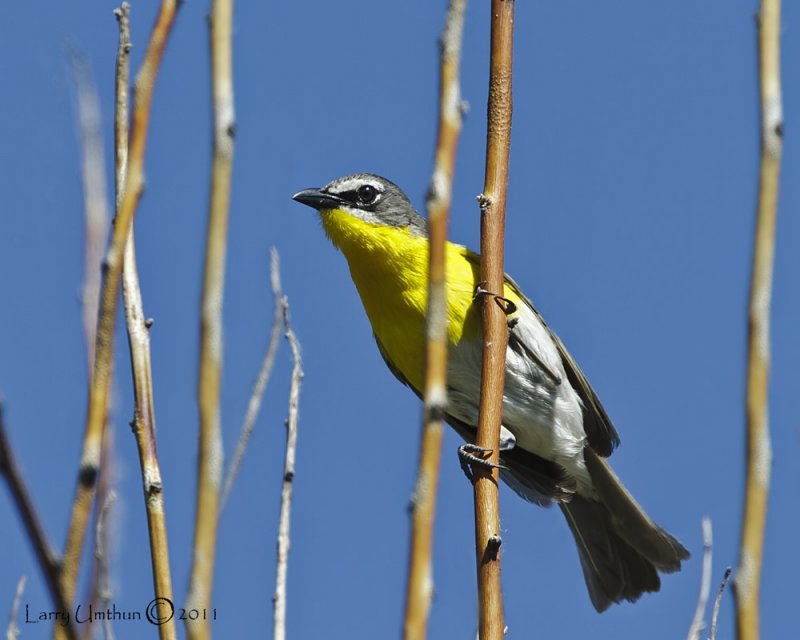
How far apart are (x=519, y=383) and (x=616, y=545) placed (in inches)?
55.2

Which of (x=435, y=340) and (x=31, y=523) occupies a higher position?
(x=435, y=340)

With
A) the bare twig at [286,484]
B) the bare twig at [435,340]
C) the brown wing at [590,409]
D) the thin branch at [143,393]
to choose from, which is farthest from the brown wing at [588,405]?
the bare twig at [435,340]

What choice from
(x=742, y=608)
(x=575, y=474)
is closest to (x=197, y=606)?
(x=742, y=608)

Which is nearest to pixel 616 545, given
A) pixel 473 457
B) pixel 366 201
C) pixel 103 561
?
pixel 366 201

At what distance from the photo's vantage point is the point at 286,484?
3.24m

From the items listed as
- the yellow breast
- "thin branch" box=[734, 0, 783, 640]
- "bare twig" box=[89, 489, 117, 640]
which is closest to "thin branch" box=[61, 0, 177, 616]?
"bare twig" box=[89, 489, 117, 640]

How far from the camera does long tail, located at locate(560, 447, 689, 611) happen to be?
6566mm

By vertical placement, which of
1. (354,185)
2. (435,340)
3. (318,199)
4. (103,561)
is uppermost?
(354,185)

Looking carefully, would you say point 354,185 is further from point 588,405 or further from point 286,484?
point 286,484

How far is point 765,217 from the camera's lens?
1.62 meters

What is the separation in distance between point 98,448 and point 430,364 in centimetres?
56

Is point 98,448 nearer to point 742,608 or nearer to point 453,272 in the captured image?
point 742,608

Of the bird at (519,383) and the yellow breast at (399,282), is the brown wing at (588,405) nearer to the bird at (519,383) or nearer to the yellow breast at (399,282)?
the bird at (519,383)

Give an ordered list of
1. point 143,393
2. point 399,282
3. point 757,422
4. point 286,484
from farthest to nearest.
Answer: point 399,282 < point 286,484 < point 143,393 < point 757,422
